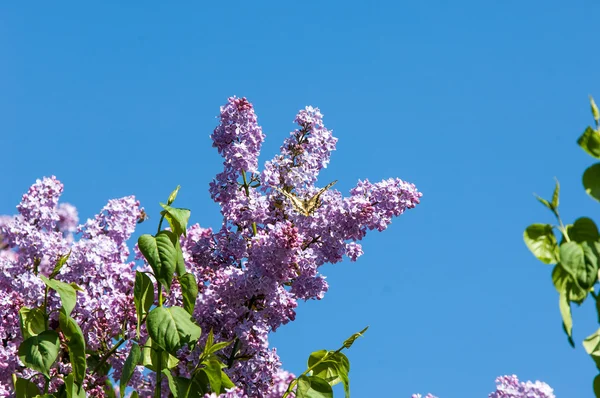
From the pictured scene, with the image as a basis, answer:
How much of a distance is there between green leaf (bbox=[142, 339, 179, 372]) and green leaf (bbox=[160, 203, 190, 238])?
0.57 metres

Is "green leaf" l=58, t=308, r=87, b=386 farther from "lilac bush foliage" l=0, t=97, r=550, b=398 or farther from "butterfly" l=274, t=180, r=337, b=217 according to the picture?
"butterfly" l=274, t=180, r=337, b=217

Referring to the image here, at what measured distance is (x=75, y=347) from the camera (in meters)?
4.27

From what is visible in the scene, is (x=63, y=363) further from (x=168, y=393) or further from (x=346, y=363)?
(x=346, y=363)

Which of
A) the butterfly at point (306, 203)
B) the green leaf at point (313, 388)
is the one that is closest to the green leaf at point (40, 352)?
the green leaf at point (313, 388)

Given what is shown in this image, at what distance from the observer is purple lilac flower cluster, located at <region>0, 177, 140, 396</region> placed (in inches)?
210

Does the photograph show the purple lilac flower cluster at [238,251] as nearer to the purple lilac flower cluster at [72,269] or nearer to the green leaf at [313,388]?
the purple lilac flower cluster at [72,269]

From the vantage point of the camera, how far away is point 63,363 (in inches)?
203

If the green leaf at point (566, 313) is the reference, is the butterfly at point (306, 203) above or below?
above

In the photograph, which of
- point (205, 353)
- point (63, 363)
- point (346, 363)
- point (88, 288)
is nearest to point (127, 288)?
point (88, 288)

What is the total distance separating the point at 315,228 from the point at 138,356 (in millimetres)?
1604

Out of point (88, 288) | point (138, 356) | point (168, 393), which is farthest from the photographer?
point (88, 288)

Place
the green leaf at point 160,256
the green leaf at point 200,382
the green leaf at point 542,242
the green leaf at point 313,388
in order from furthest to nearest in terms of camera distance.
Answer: the green leaf at point 200,382, the green leaf at point 313,388, the green leaf at point 160,256, the green leaf at point 542,242

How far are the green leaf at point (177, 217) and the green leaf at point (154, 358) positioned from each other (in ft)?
1.88

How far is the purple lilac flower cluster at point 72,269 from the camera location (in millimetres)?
5332
